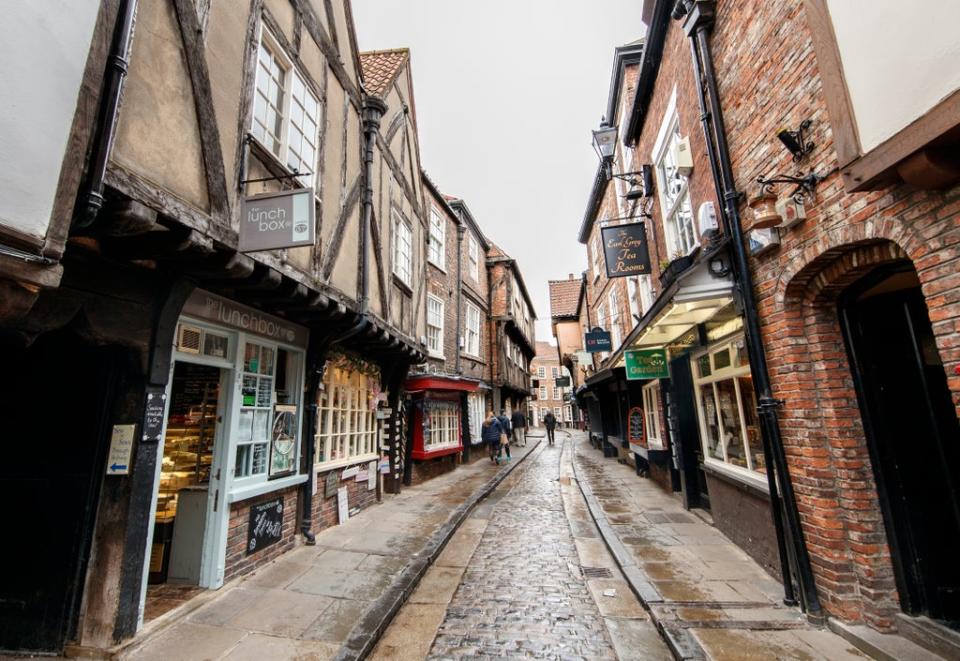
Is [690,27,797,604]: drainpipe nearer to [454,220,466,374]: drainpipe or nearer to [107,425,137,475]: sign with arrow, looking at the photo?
[107,425,137,475]: sign with arrow

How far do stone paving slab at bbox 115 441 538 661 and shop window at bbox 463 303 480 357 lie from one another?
951 cm

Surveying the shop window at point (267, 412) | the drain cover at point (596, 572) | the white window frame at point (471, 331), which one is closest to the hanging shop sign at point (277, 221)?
the shop window at point (267, 412)

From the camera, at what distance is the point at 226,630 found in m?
3.68

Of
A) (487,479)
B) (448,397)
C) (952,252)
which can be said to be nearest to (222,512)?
(952,252)

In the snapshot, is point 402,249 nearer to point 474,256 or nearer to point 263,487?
point 263,487

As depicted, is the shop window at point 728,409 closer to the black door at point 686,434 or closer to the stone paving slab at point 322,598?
the black door at point 686,434

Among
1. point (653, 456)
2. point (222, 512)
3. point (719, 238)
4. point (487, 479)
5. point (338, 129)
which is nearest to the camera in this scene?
point (222, 512)

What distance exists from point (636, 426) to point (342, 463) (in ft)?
27.7

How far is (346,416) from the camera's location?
766 centimetres

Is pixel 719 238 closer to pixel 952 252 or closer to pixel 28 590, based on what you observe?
pixel 952 252

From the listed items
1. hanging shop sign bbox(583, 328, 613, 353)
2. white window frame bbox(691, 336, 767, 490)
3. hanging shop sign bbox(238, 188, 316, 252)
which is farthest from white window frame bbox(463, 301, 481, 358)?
hanging shop sign bbox(238, 188, 316, 252)

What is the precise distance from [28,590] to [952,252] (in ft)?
22.7

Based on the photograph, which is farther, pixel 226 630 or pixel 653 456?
pixel 653 456

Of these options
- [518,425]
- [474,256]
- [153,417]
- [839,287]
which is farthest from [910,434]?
[518,425]
